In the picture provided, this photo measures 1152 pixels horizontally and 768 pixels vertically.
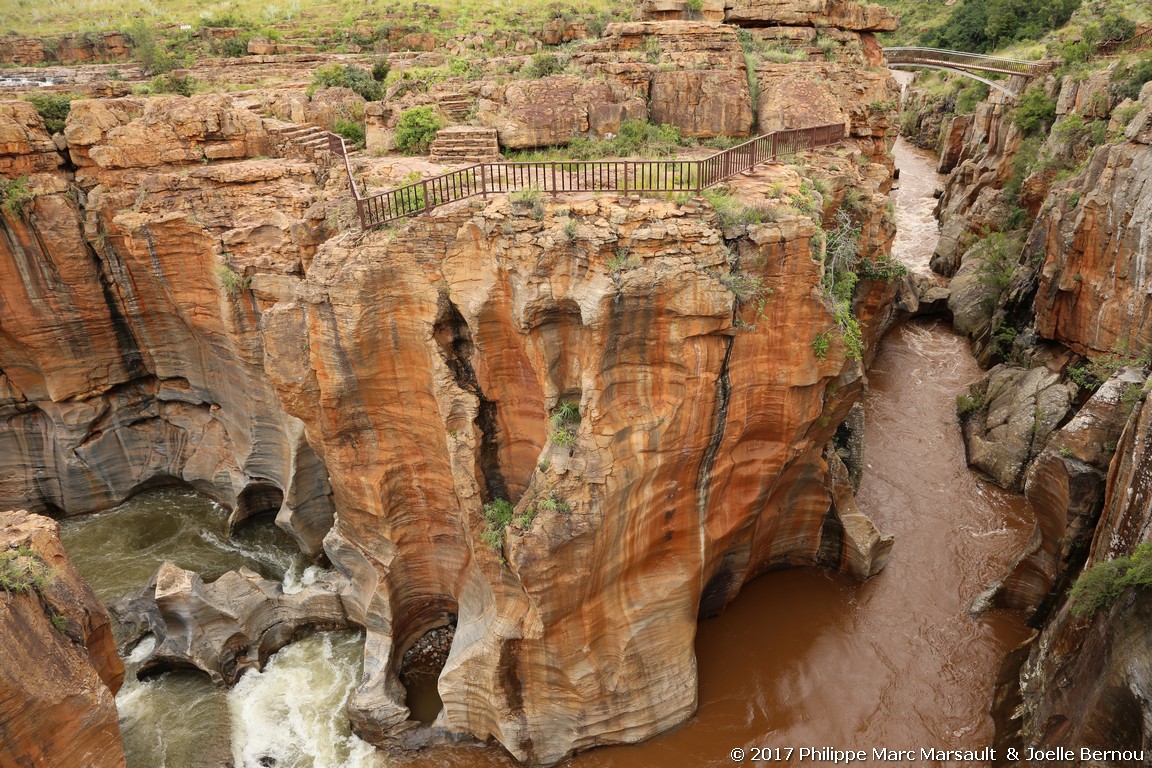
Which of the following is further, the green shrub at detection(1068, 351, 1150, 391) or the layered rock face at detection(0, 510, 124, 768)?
the green shrub at detection(1068, 351, 1150, 391)

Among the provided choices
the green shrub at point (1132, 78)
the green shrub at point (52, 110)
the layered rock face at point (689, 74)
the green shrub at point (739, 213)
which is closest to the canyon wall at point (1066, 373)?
the green shrub at point (1132, 78)

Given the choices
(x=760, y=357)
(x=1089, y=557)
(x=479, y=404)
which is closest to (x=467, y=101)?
(x=479, y=404)

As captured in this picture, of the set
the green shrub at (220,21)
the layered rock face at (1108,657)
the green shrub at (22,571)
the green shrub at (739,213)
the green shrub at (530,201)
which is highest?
the green shrub at (220,21)

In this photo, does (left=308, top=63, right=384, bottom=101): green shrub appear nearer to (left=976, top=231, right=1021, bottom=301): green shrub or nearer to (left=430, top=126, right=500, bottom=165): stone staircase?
(left=430, top=126, right=500, bottom=165): stone staircase

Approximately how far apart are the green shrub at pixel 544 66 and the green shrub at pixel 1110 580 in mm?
14913

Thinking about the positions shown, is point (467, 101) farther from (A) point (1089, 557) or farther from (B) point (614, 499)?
(A) point (1089, 557)

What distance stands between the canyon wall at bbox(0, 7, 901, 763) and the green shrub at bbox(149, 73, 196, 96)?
4847 mm

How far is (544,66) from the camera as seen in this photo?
18.2 metres

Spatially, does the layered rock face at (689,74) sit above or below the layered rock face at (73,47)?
below

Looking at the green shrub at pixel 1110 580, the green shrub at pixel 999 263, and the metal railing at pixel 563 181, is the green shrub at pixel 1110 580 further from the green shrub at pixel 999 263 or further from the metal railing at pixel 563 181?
the green shrub at pixel 999 263

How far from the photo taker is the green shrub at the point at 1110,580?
9.89 metres

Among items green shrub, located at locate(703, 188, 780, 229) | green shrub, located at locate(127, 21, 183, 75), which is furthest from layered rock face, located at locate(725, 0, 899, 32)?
green shrub, located at locate(127, 21, 183, 75)

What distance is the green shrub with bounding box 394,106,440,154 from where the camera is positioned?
56.9 ft

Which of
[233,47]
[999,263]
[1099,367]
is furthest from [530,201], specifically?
[233,47]
